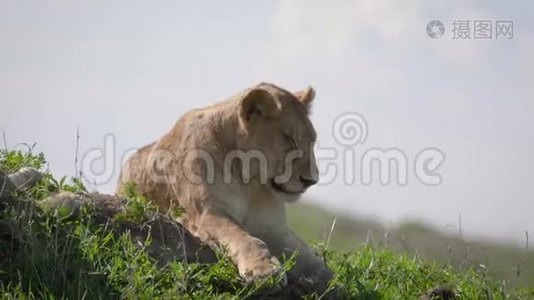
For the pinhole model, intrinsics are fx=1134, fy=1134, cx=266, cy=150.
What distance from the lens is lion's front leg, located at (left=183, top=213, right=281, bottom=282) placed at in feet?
23.7

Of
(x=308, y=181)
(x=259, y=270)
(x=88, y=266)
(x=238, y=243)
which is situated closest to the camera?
(x=88, y=266)

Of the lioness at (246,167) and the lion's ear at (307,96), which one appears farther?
the lion's ear at (307,96)

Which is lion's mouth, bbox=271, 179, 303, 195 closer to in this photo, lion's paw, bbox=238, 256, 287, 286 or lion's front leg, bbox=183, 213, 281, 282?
lion's front leg, bbox=183, 213, 281, 282

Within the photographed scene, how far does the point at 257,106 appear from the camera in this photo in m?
8.32

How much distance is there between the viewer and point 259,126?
8328 millimetres

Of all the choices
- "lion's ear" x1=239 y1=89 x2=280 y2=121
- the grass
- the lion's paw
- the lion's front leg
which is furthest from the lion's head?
the lion's paw

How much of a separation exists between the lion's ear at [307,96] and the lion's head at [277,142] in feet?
1.64

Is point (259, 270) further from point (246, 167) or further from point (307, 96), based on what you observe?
point (307, 96)

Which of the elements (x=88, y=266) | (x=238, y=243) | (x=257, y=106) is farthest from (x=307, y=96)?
(x=88, y=266)

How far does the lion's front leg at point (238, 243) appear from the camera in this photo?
23.7ft

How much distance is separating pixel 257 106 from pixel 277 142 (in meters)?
0.30

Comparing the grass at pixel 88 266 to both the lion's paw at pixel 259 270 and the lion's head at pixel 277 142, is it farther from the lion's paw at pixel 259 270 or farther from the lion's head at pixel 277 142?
the lion's head at pixel 277 142

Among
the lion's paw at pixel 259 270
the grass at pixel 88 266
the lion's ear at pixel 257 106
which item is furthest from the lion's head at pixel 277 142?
the lion's paw at pixel 259 270

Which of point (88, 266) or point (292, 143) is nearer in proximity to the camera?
point (88, 266)
